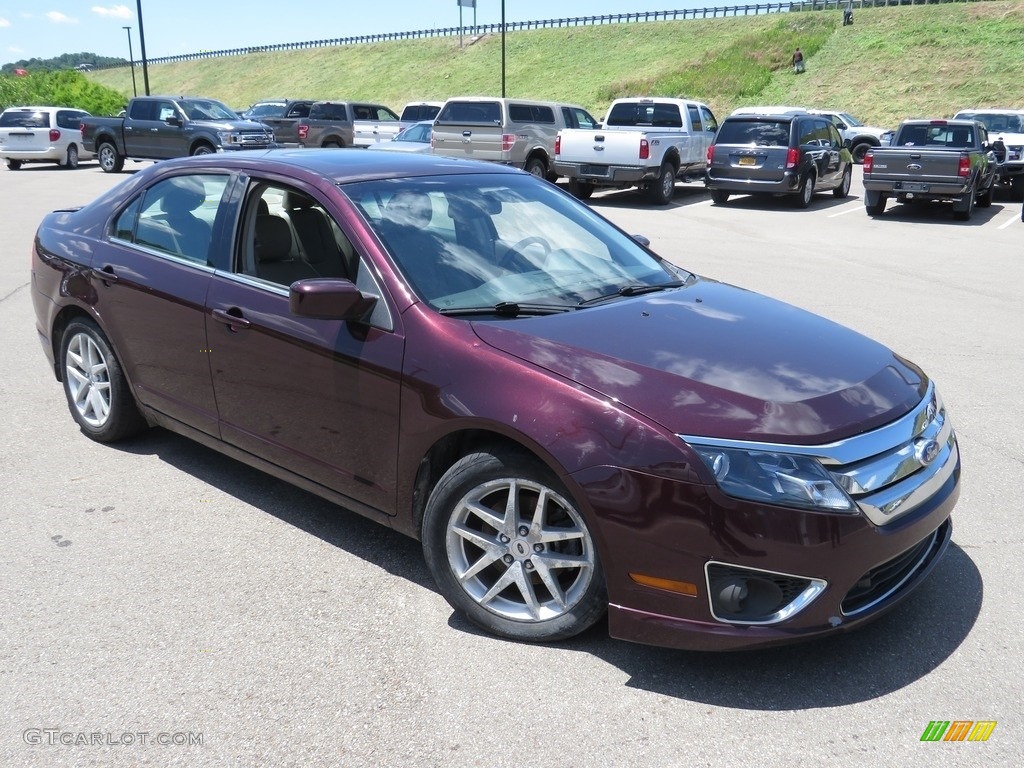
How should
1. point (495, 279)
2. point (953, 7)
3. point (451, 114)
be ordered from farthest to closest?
1. point (953, 7)
2. point (451, 114)
3. point (495, 279)

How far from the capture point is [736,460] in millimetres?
3023

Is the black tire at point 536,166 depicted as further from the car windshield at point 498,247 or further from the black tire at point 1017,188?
the car windshield at point 498,247

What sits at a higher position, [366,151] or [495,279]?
[366,151]

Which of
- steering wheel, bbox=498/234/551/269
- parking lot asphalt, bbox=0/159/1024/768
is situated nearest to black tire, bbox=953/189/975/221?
parking lot asphalt, bbox=0/159/1024/768

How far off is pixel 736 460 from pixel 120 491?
3178 millimetres

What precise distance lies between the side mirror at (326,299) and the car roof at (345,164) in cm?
71

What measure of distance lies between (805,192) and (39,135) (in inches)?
802

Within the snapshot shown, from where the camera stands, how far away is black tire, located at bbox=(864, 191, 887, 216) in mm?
18375

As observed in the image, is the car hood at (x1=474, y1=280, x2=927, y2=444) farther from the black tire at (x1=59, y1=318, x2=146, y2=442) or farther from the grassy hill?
the grassy hill

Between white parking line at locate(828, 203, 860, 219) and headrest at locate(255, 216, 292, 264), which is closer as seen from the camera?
headrest at locate(255, 216, 292, 264)

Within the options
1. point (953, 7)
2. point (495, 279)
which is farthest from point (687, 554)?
point (953, 7)

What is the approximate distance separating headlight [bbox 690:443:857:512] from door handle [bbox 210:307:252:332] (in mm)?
2111

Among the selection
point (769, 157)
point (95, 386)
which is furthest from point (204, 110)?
point (95, 386)

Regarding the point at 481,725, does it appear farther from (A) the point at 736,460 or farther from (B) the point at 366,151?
(B) the point at 366,151
